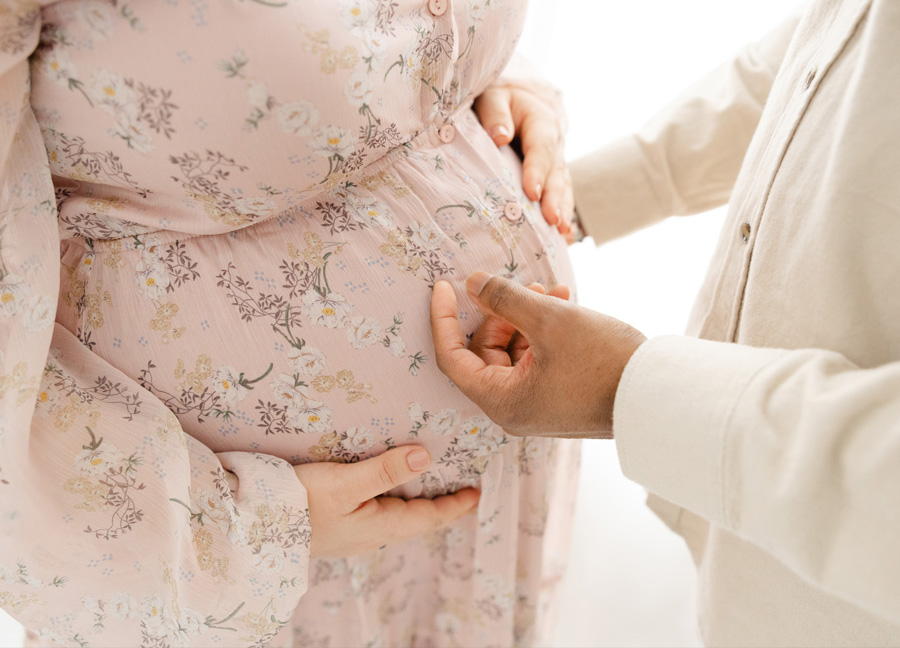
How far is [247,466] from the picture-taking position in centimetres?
72

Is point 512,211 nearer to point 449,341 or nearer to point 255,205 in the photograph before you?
point 449,341

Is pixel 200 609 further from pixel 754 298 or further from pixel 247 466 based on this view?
pixel 754 298

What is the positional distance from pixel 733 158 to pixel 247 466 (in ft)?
3.19

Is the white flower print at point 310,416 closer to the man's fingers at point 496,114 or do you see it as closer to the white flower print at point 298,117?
the white flower print at point 298,117

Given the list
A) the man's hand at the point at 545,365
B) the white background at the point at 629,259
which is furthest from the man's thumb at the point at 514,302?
the white background at the point at 629,259

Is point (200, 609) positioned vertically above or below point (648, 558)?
above

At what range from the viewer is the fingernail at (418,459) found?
0.75 m

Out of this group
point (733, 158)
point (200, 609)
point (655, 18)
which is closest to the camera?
point (200, 609)

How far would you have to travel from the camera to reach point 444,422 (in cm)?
77

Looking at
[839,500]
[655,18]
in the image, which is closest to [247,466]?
[839,500]

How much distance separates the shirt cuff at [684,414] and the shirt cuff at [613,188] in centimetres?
61

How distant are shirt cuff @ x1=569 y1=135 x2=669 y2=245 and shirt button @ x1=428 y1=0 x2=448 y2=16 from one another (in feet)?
1.77

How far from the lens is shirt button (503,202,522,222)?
0.80 metres

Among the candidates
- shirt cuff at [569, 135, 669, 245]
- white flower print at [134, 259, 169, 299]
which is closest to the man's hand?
white flower print at [134, 259, 169, 299]
